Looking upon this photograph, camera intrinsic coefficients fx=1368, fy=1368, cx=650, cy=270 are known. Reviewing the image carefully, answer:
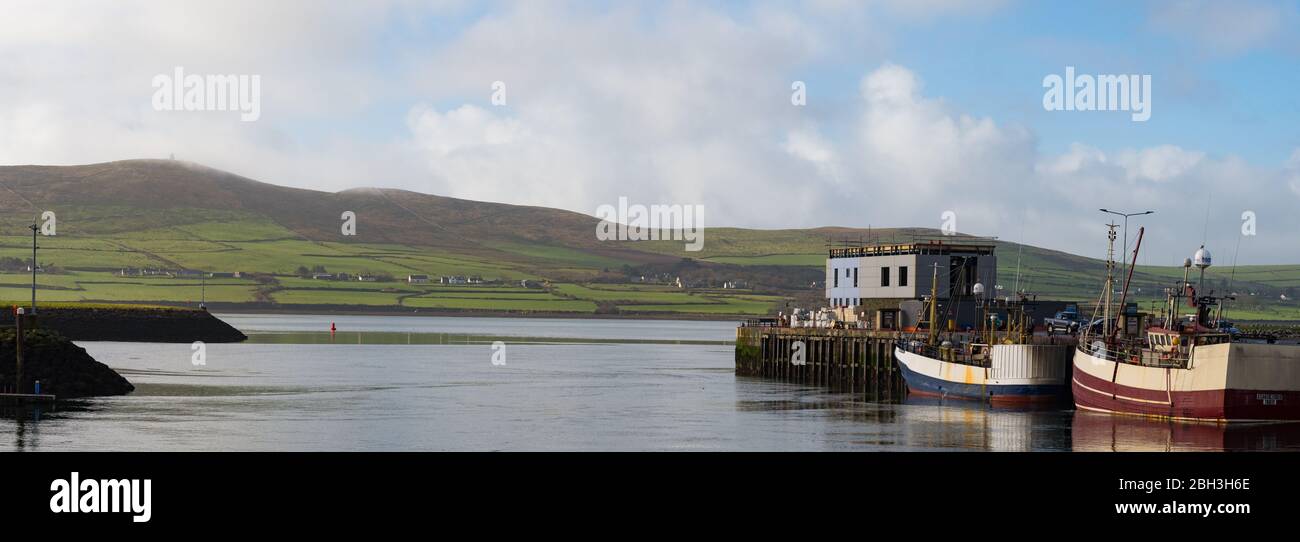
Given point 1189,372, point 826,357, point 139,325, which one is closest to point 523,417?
point 1189,372

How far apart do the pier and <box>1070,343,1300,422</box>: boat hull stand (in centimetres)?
2127

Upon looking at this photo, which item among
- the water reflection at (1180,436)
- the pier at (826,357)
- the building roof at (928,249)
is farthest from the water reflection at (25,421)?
the building roof at (928,249)

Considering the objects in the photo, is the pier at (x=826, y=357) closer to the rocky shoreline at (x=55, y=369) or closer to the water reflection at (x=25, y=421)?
the rocky shoreline at (x=55, y=369)

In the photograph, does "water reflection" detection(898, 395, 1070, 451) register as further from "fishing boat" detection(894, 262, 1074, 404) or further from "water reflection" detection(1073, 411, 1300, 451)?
"water reflection" detection(1073, 411, 1300, 451)

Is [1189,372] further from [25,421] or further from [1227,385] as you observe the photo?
[25,421]

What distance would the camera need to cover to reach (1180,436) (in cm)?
5056

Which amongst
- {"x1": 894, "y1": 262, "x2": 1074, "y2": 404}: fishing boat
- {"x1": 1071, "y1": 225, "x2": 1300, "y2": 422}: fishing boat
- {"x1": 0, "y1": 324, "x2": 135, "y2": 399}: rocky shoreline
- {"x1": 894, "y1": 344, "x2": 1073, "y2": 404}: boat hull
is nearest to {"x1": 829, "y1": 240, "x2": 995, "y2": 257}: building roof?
{"x1": 894, "y1": 262, "x2": 1074, "y2": 404}: fishing boat

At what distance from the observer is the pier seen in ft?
267

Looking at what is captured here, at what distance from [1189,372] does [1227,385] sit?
2096 millimetres

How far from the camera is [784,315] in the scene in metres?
100

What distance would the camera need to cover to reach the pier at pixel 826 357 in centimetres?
8144
